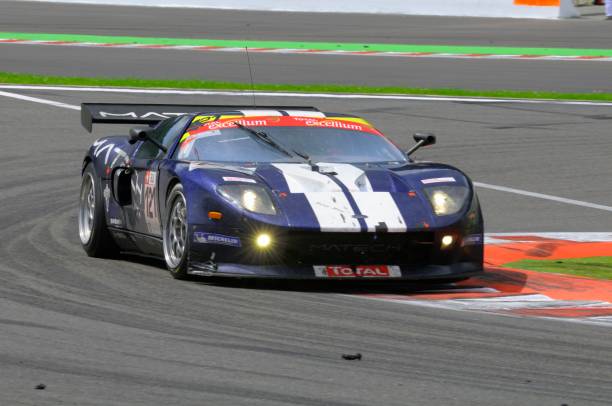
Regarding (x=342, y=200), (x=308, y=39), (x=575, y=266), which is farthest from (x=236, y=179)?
(x=308, y=39)

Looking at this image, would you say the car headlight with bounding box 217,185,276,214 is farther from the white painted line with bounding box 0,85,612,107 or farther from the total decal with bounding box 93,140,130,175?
the white painted line with bounding box 0,85,612,107

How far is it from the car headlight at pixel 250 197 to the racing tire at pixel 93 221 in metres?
1.78

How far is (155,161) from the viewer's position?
10.3 meters

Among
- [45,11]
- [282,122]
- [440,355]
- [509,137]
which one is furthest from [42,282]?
[45,11]

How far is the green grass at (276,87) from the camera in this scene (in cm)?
2334

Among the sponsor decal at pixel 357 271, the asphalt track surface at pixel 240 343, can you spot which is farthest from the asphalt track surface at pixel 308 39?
the sponsor decal at pixel 357 271

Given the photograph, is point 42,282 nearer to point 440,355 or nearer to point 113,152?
point 113,152

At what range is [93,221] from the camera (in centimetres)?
1084

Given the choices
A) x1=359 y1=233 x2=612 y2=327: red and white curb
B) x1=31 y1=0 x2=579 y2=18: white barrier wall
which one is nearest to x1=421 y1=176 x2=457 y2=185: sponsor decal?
x1=359 y1=233 x2=612 y2=327: red and white curb

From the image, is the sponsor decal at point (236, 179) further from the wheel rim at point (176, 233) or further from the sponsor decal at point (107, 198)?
the sponsor decal at point (107, 198)

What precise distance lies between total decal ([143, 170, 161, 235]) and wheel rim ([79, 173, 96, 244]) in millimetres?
833

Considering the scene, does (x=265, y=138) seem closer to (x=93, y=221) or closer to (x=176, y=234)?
(x=176, y=234)

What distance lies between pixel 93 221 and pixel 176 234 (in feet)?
4.71

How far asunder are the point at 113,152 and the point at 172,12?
26.5 metres
